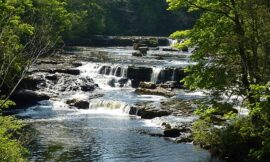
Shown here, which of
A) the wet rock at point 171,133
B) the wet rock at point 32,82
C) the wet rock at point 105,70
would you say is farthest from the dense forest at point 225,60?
the wet rock at point 105,70

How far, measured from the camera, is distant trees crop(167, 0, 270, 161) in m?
20.0

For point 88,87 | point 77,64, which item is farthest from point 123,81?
point 77,64

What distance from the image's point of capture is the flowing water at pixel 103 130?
88.0ft

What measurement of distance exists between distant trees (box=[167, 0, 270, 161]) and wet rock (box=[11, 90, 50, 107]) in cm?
2546

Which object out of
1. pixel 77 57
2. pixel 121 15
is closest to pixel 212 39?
pixel 77 57

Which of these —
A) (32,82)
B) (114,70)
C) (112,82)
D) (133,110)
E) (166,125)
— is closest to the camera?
(166,125)

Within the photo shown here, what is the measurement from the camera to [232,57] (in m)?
22.2

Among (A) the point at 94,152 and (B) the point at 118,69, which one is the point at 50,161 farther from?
(B) the point at 118,69

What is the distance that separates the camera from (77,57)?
69.9m

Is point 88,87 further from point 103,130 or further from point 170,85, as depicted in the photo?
point 103,130

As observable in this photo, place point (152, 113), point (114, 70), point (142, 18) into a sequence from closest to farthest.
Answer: point (152, 113)
point (114, 70)
point (142, 18)

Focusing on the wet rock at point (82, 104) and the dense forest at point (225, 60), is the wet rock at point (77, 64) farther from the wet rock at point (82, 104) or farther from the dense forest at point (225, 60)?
the dense forest at point (225, 60)

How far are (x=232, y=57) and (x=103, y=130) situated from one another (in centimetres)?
1439

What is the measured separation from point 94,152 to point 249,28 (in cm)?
1255
